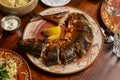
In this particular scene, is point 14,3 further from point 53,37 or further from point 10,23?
point 53,37

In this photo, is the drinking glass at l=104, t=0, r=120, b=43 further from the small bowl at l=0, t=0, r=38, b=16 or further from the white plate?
the small bowl at l=0, t=0, r=38, b=16

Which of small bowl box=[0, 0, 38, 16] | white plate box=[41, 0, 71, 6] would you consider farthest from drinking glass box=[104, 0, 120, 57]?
small bowl box=[0, 0, 38, 16]

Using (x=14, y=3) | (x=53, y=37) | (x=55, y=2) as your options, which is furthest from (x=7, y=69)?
(x=55, y=2)

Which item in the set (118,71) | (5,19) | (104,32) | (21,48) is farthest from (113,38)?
(5,19)

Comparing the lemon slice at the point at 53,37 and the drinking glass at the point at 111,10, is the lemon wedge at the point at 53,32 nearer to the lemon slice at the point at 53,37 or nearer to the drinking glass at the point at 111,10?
the lemon slice at the point at 53,37

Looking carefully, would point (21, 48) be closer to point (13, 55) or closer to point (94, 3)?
point (13, 55)

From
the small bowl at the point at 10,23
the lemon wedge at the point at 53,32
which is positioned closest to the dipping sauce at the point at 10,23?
the small bowl at the point at 10,23
